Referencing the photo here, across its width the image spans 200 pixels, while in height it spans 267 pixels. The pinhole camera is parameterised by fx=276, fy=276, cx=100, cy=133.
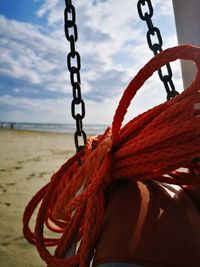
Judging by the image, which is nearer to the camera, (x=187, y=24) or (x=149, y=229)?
(x=149, y=229)

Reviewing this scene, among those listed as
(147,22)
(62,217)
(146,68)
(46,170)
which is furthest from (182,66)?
(46,170)

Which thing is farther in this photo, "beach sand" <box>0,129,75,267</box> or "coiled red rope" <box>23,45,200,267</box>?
"beach sand" <box>0,129,75,267</box>

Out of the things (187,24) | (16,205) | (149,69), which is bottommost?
(16,205)

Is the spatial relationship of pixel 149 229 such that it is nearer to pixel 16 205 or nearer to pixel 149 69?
pixel 149 69

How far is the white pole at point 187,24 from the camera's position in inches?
53.6

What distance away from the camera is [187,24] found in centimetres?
141

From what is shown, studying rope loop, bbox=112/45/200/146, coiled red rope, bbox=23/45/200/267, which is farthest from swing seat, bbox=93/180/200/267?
rope loop, bbox=112/45/200/146

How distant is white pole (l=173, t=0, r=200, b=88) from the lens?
1.36 metres

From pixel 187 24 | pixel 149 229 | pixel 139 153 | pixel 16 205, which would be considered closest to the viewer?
pixel 149 229

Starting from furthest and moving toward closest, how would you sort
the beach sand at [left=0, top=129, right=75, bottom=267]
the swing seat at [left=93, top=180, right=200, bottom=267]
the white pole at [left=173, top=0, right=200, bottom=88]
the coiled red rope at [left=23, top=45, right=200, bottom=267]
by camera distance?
the beach sand at [left=0, top=129, right=75, bottom=267]
the white pole at [left=173, top=0, right=200, bottom=88]
the coiled red rope at [left=23, top=45, right=200, bottom=267]
the swing seat at [left=93, top=180, right=200, bottom=267]

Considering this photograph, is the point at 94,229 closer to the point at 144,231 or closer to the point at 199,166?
the point at 144,231

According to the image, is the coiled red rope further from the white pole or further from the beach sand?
the beach sand

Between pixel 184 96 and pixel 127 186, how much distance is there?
1.05ft

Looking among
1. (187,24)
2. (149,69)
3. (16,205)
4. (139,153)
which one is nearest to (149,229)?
(139,153)
